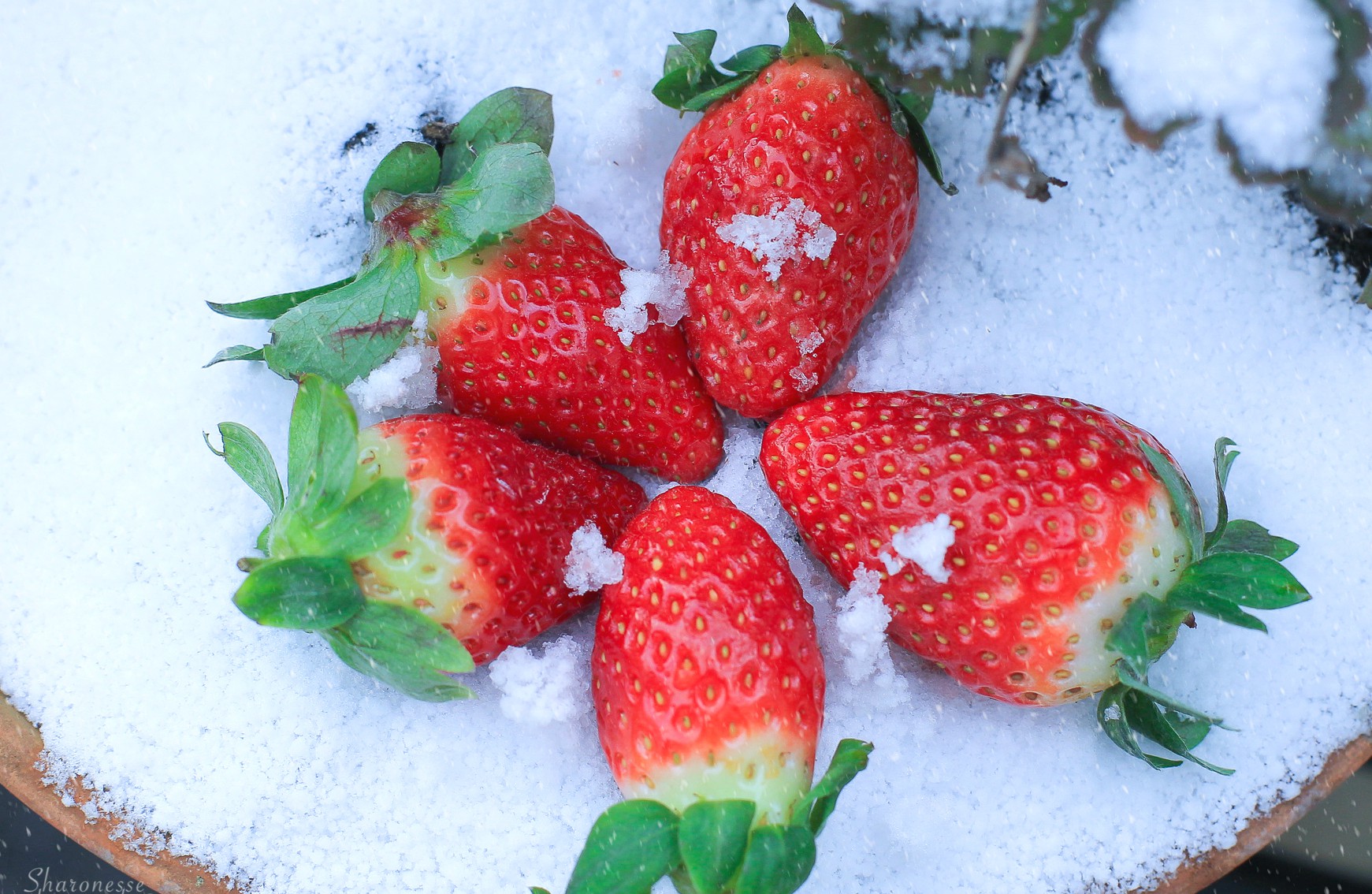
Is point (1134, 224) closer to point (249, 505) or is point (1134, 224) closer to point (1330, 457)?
point (1330, 457)

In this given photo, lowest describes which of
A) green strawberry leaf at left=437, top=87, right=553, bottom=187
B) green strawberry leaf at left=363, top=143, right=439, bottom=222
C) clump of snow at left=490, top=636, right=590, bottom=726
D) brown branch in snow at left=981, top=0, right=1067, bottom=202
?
clump of snow at left=490, top=636, right=590, bottom=726

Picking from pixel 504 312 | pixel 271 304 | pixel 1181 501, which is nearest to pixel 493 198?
pixel 504 312

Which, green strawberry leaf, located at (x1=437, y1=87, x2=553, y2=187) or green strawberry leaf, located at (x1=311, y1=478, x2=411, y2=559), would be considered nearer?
green strawberry leaf, located at (x1=311, y1=478, x2=411, y2=559)

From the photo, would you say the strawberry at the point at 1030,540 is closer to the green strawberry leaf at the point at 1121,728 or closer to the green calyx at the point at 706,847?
the green strawberry leaf at the point at 1121,728

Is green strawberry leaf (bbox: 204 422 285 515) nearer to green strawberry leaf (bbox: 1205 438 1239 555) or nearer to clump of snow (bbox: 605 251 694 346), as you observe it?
clump of snow (bbox: 605 251 694 346)

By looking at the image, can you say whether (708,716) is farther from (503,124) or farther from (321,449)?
(503,124)

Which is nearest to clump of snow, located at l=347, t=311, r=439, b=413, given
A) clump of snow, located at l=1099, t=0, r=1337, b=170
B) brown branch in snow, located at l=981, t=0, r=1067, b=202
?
brown branch in snow, located at l=981, t=0, r=1067, b=202

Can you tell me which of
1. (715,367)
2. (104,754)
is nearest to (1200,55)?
(715,367)
